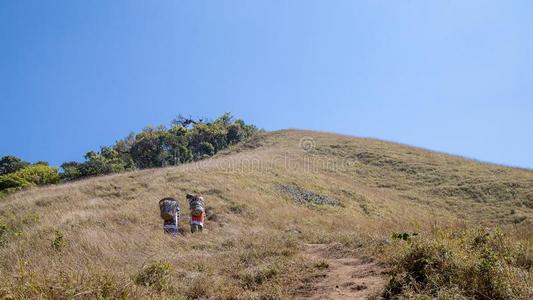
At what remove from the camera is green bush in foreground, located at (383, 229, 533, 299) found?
516 cm

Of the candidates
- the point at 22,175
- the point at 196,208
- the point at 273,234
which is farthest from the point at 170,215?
the point at 22,175

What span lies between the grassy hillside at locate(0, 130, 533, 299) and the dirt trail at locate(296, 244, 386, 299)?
103mm

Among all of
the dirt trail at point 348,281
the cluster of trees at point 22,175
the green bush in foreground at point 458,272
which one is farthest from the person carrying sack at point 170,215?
the cluster of trees at point 22,175

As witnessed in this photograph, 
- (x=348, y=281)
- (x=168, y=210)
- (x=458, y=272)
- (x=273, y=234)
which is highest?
(x=168, y=210)

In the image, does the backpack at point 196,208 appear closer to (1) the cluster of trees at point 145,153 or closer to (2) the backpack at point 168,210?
(2) the backpack at point 168,210

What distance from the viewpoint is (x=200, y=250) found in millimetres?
10609

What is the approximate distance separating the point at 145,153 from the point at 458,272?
5277 cm

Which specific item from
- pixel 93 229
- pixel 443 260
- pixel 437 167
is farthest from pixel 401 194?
pixel 443 260

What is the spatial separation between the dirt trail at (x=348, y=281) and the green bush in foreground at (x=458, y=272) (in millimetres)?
332

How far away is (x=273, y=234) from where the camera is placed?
11.6 m

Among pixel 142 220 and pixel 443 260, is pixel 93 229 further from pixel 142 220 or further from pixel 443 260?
pixel 443 260

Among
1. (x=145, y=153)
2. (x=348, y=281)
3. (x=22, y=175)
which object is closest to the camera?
(x=348, y=281)

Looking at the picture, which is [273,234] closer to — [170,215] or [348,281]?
[170,215]

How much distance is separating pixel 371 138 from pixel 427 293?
46155 mm
